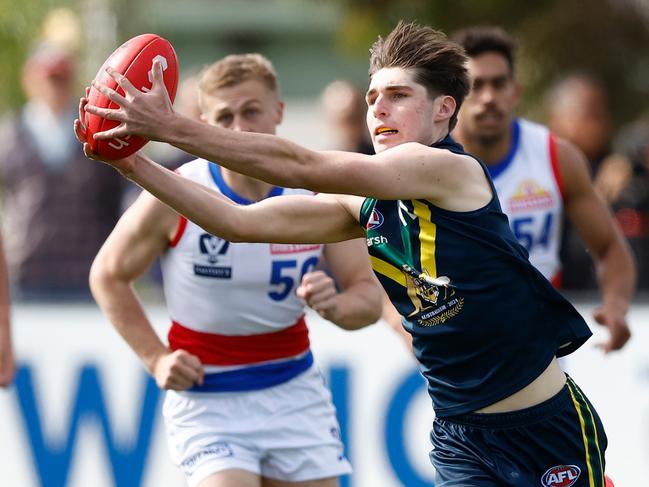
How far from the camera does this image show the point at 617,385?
27.1ft

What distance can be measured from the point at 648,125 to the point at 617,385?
5.35m

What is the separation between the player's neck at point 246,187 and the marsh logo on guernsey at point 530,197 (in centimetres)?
164

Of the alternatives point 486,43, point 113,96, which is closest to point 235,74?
point 113,96

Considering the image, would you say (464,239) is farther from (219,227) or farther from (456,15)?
(456,15)

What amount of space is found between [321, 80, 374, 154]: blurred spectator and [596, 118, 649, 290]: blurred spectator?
1.66 m

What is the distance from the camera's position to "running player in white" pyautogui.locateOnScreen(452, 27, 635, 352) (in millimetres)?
6930

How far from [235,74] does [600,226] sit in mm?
2320

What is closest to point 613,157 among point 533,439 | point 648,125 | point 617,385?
point 617,385

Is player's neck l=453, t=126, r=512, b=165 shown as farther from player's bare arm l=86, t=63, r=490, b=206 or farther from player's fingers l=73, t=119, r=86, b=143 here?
player's fingers l=73, t=119, r=86, b=143

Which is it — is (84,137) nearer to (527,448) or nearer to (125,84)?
(125,84)

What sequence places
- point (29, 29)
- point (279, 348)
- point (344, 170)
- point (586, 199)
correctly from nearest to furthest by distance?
point (344, 170), point (279, 348), point (586, 199), point (29, 29)

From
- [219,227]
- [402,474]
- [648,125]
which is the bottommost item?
[402,474]

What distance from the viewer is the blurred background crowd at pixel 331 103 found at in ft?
31.0

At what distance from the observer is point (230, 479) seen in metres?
5.46
